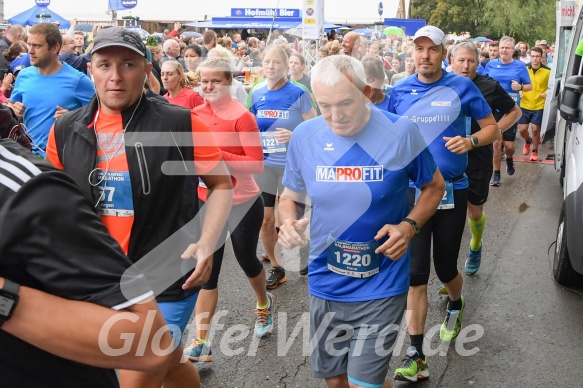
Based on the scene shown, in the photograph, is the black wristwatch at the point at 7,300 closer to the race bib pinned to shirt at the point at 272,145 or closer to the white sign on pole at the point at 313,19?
the race bib pinned to shirt at the point at 272,145

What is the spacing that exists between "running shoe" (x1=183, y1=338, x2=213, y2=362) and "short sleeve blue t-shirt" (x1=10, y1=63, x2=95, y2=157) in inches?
93.0

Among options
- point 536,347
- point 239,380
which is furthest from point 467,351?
point 239,380

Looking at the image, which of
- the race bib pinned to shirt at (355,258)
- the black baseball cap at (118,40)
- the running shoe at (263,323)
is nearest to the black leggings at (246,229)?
the running shoe at (263,323)

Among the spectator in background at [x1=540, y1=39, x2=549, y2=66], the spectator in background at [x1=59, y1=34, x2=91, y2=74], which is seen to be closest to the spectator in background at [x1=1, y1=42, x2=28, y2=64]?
the spectator in background at [x1=59, y1=34, x2=91, y2=74]

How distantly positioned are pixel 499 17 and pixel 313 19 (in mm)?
38165

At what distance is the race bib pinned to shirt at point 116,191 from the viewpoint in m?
2.91

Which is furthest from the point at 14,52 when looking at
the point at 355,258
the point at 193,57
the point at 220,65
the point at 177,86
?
the point at 355,258

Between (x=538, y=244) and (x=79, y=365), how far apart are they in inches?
260

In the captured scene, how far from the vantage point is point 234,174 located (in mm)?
4602

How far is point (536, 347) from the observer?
478cm

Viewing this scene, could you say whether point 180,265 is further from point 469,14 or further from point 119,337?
point 469,14

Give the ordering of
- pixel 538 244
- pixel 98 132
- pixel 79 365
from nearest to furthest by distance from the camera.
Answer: pixel 79 365, pixel 98 132, pixel 538 244

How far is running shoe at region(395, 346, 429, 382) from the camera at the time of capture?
4211 millimetres

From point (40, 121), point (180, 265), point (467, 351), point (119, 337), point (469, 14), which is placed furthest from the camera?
point (469, 14)
